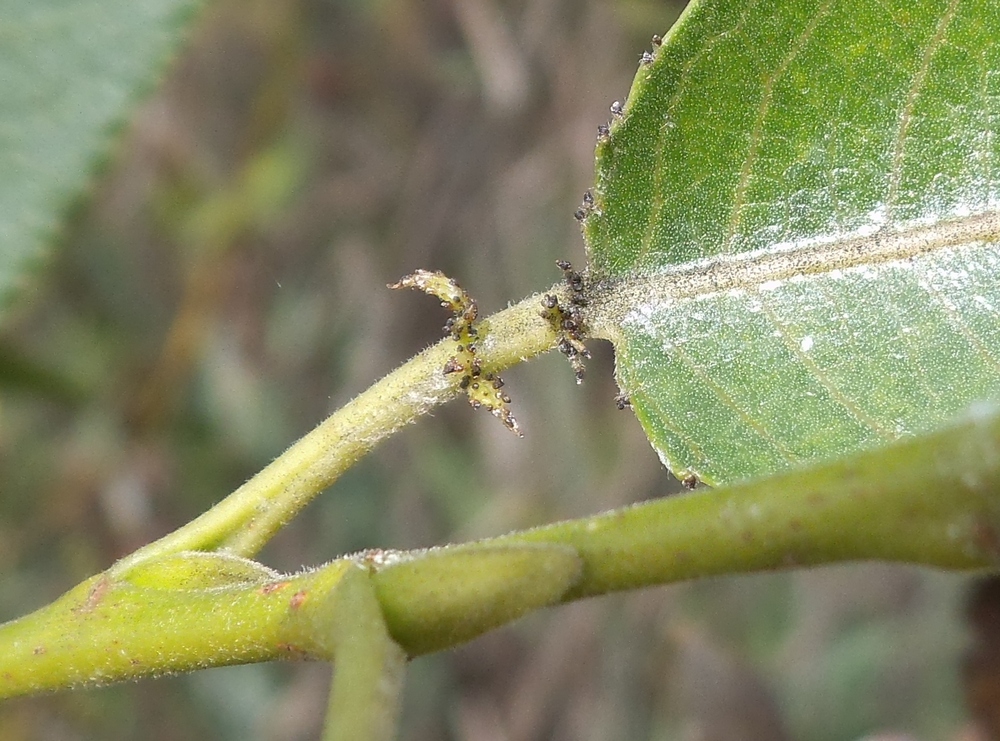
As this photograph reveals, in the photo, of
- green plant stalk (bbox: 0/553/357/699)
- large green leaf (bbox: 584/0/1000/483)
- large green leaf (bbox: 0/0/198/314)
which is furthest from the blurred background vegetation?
large green leaf (bbox: 584/0/1000/483)

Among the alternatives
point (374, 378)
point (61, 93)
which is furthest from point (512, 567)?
point (374, 378)

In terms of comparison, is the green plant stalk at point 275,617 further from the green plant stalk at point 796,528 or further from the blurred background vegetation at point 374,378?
the blurred background vegetation at point 374,378

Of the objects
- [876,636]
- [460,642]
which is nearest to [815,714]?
[876,636]

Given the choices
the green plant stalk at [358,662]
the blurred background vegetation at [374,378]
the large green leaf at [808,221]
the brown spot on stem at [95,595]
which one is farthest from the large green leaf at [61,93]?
the blurred background vegetation at [374,378]

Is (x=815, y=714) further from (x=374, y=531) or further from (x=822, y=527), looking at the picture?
(x=822, y=527)

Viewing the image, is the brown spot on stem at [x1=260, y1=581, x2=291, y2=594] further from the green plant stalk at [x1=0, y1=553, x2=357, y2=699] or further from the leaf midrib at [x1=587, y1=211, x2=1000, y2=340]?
the leaf midrib at [x1=587, y1=211, x2=1000, y2=340]

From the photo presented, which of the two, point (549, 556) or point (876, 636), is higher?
point (549, 556)

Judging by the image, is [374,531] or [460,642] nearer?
[460,642]
